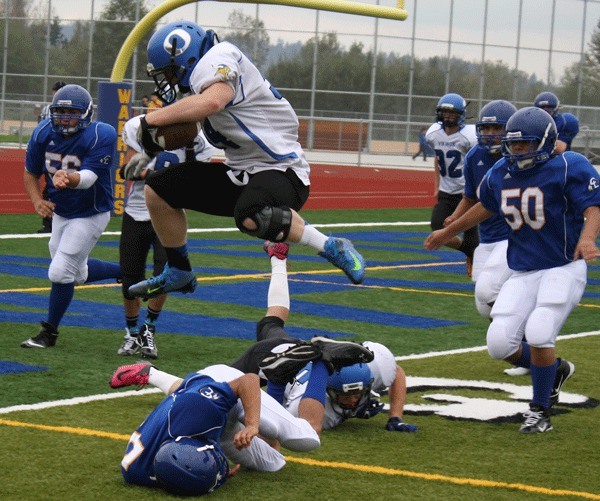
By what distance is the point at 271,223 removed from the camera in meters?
6.55

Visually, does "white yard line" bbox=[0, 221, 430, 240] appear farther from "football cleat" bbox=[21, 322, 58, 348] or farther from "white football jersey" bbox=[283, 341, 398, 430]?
"white football jersey" bbox=[283, 341, 398, 430]

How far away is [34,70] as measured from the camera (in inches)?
1923

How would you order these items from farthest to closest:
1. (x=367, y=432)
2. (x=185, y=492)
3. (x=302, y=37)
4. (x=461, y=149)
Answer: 1. (x=302, y=37)
2. (x=461, y=149)
3. (x=367, y=432)
4. (x=185, y=492)

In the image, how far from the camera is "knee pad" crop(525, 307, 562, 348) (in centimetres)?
680

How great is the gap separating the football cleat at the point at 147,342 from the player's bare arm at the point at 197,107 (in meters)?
2.87

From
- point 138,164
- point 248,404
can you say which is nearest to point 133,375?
point 248,404

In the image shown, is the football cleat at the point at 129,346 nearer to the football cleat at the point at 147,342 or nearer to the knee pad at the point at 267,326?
the football cleat at the point at 147,342

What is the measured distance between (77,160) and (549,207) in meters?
3.87

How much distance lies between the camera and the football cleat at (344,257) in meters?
6.85

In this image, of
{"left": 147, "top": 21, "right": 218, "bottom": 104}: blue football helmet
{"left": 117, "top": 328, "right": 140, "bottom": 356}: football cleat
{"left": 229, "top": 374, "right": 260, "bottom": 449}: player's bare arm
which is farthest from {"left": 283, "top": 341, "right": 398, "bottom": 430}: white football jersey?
{"left": 117, "top": 328, "right": 140, "bottom": 356}: football cleat

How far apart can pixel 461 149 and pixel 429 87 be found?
Answer: 3540cm

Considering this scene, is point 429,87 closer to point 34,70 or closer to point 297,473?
point 34,70

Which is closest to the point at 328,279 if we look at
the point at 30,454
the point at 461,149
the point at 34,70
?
the point at 461,149

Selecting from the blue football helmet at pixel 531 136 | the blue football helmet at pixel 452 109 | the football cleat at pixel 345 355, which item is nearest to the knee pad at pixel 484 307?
the blue football helmet at pixel 531 136
